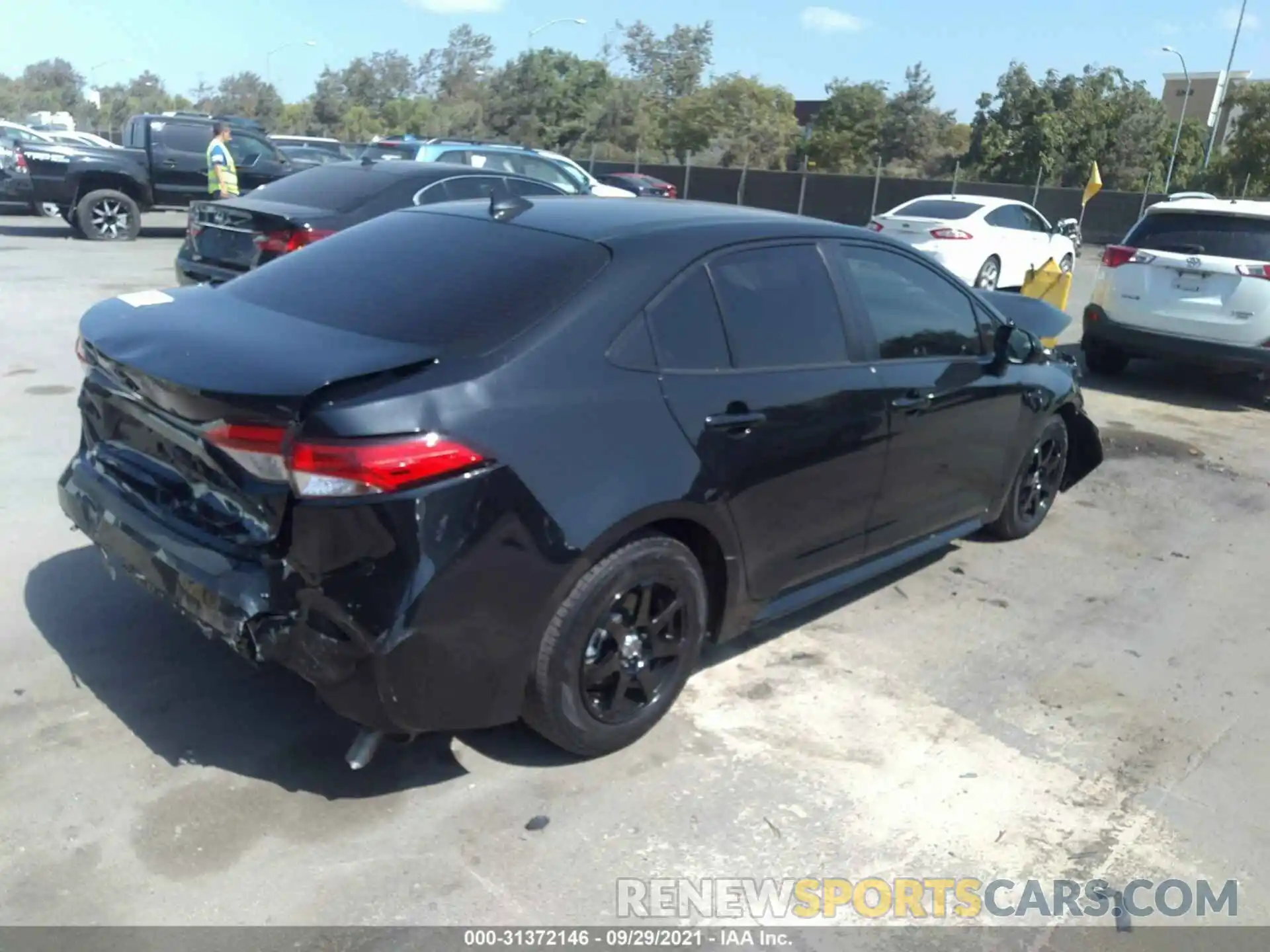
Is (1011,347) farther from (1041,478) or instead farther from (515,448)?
(515,448)

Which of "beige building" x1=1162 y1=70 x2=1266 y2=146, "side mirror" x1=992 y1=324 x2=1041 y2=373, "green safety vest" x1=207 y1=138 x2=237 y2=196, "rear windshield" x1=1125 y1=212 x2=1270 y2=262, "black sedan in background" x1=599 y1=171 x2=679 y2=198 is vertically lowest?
"black sedan in background" x1=599 y1=171 x2=679 y2=198

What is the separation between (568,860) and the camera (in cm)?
325

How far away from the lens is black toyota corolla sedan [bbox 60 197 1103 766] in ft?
10.2

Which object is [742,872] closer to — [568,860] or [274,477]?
[568,860]

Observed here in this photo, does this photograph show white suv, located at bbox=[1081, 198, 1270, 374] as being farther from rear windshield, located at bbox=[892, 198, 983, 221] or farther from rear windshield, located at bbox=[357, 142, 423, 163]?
rear windshield, located at bbox=[357, 142, 423, 163]

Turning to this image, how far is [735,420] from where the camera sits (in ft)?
12.7

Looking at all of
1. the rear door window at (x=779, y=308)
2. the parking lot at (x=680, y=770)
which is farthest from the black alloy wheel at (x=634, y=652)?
the rear door window at (x=779, y=308)

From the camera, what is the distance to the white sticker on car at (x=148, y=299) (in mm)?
3963

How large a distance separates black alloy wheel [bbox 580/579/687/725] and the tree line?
41762mm

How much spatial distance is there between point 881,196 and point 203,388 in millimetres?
34970

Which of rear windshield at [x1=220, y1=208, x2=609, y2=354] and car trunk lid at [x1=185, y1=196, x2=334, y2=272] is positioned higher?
rear windshield at [x1=220, y1=208, x2=609, y2=354]

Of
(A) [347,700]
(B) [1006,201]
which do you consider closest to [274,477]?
(A) [347,700]

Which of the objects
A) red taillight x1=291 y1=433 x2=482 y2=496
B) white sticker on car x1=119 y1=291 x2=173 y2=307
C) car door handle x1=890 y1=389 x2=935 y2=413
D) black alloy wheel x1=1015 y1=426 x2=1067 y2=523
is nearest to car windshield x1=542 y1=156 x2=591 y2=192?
black alloy wheel x1=1015 y1=426 x2=1067 y2=523

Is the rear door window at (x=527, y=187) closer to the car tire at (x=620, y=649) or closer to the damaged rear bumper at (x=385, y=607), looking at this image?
the car tire at (x=620, y=649)
